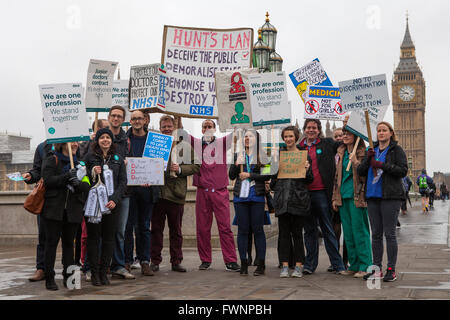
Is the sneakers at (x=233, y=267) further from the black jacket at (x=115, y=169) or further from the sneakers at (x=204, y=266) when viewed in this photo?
the black jacket at (x=115, y=169)

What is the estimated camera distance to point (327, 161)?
24.7ft

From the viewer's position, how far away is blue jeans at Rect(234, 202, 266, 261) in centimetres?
755

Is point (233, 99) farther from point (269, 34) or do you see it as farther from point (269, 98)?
point (269, 34)

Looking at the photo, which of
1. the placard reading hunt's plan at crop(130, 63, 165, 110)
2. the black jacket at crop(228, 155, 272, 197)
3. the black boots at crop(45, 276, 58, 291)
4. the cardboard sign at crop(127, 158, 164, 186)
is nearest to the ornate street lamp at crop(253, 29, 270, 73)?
the placard reading hunt's plan at crop(130, 63, 165, 110)

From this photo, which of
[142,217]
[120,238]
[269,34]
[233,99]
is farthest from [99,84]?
[269,34]

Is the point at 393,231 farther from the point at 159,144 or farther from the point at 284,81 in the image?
the point at 159,144

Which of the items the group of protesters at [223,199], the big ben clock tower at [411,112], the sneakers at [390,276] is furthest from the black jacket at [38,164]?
the big ben clock tower at [411,112]

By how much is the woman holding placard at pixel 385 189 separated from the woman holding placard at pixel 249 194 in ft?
4.43

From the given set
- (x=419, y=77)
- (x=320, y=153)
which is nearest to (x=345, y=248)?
(x=320, y=153)

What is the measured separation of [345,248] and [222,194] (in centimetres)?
187

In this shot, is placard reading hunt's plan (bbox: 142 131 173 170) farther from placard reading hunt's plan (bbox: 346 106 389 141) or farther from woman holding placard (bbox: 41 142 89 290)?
placard reading hunt's plan (bbox: 346 106 389 141)

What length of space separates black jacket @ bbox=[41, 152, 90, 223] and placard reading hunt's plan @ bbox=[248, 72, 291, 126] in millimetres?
2630

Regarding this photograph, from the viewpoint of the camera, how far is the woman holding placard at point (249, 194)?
24.7 feet
